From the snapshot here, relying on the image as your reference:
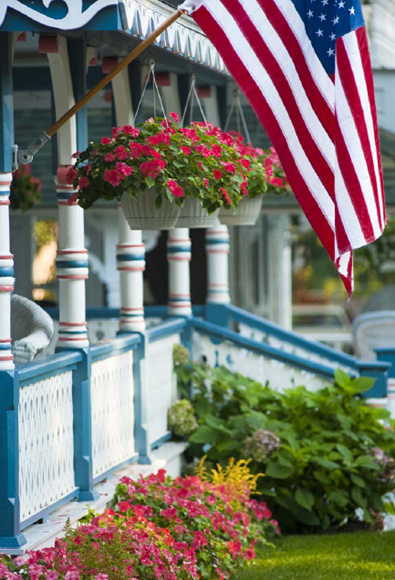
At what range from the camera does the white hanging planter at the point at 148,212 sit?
6.87 meters

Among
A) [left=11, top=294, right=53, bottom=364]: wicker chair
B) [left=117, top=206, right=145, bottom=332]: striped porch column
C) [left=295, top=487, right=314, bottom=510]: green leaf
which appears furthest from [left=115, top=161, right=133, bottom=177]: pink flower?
[left=295, top=487, right=314, bottom=510]: green leaf

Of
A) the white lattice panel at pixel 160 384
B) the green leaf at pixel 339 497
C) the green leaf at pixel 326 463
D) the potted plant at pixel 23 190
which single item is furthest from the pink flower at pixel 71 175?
the potted plant at pixel 23 190

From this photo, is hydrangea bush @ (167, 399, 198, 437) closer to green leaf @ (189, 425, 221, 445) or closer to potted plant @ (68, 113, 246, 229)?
green leaf @ (189, 425, 221, 445)

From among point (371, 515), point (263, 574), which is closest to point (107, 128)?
point (371, 515)

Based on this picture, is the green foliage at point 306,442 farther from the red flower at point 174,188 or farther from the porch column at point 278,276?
the porch column at point 278,276

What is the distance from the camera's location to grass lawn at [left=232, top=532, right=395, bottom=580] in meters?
7.18

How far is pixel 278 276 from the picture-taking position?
18.1 m

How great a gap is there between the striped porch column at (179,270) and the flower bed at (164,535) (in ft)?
5.29

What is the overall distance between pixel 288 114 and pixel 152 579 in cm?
250

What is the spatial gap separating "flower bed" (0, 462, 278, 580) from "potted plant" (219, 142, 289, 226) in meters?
1.80

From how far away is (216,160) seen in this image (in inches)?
270

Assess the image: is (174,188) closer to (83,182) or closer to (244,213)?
(83,182)

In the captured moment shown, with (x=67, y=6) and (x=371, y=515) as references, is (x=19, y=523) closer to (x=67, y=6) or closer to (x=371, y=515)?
(x=67, y=6)

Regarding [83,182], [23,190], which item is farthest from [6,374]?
[23,190]
